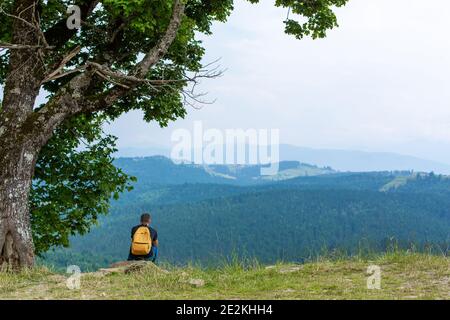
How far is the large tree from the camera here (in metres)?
16.1

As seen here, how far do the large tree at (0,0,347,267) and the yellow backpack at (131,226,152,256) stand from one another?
9.98 feet

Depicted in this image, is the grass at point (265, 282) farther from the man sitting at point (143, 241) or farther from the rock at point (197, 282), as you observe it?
the man sitting at point (143, 241)

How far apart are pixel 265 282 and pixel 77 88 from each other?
8647mm

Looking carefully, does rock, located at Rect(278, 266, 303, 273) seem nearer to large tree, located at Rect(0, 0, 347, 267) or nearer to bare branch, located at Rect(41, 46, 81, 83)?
large tree, located at Rect(0, 0, 347, 267)

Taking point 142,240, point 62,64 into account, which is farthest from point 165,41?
point 142,240

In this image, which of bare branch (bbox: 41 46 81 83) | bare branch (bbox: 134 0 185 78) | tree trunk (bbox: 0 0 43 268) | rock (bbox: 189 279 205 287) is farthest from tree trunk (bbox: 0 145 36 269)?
rock (bbox: 189 279 205 287)

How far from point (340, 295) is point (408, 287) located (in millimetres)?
1529

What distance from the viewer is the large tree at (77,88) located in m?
16.1

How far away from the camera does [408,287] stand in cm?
1090

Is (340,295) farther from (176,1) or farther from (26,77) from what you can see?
(26,77)

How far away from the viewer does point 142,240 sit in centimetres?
1585

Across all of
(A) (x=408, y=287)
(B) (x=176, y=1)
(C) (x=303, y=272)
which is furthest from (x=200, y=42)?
Answer: (A) (x=408, y=287)

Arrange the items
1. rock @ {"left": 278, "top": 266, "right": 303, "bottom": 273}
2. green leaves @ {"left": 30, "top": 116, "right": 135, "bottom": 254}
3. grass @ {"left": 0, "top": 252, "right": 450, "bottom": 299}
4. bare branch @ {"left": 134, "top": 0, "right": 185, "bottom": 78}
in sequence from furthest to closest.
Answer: green leaves @ {"left": 30, "top": 116, "right": 135, "bottom": 254} → bare branch @ {"left": 134, "top": 0, "right": 185, "bottom": 78} → rock @ {"left": 278, "top": 266, "right": 303, "bottom": 273} → grass @ {"left": 0, "top": 252, "right": 450, "bottom": 299}

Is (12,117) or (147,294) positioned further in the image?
(12,117)
